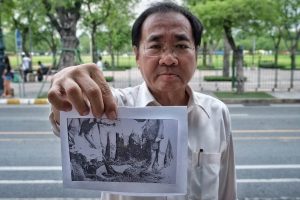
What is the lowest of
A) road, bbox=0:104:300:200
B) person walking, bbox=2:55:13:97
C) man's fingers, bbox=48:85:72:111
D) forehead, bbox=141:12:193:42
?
road, bbox=0:104:300:200

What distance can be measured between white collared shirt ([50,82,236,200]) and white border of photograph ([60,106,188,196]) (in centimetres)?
13

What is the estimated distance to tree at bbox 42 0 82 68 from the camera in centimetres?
1338

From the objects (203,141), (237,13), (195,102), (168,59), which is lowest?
(203,141)

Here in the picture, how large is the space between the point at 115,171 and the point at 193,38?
0.56 m

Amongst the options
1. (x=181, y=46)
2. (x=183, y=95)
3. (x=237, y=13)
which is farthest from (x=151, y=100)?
(x=237, y=13)

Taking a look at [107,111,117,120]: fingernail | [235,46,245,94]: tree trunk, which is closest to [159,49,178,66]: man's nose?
[107,111,117,120]: fingernail

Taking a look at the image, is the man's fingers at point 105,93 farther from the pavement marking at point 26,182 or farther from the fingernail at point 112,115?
the pavement marking at point 26,182

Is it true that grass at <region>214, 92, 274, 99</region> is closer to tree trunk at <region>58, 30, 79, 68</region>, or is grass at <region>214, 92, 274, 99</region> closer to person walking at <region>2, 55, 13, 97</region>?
tree trunk at <region>58, 30, 79, 68</region>

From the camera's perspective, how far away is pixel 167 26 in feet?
4.39

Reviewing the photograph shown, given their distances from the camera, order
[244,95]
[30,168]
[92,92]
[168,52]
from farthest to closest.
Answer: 1. [244,95]
2. [30,168]
3. [168,52]
4. [92,92]

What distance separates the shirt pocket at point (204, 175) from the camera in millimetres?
1414

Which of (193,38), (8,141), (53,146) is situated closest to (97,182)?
(193,38)

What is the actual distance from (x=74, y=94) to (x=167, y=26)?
1.48 ft

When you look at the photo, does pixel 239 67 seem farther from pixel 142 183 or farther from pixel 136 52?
pixel 142 183
